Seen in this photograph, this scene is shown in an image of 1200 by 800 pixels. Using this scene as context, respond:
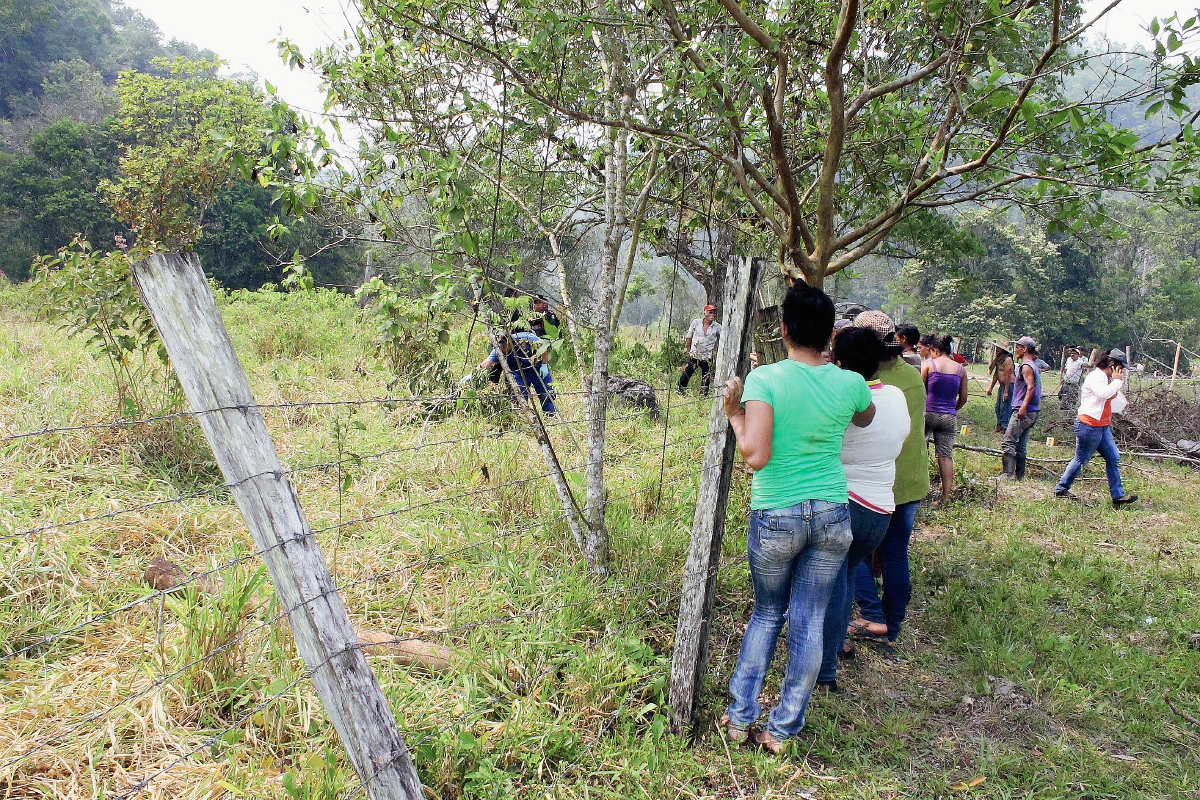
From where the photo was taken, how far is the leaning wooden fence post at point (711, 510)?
261cm

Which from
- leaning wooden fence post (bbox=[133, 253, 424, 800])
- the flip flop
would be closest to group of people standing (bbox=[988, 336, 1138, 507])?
the flip flop

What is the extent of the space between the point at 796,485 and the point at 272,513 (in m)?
1.71

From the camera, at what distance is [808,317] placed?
241cm

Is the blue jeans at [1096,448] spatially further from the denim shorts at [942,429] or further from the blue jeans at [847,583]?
the blue jeans at [847,583]

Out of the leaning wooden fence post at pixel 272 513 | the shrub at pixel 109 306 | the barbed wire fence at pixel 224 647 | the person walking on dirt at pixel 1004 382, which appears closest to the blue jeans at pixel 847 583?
the barbed wire fence at pixel 224 647

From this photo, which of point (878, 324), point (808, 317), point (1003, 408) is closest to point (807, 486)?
point (808, 317)

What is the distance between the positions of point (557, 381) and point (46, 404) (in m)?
5.19

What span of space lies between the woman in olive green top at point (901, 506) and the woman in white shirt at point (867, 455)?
0.38m

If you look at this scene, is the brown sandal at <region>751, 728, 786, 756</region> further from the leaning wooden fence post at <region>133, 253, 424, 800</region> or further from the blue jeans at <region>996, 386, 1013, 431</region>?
the blue jeans at <region>996, 386, 1013, 431</region>

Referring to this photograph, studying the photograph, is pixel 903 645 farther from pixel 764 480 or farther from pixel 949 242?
Result: pixel 949 242

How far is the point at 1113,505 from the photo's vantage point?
6.39m

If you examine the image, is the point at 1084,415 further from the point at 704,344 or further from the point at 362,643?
the point at 362,643

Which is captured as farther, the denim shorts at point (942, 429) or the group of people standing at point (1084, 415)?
the group of people standing at point (1084, 415)

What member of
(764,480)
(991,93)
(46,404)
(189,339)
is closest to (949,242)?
(991,93)
